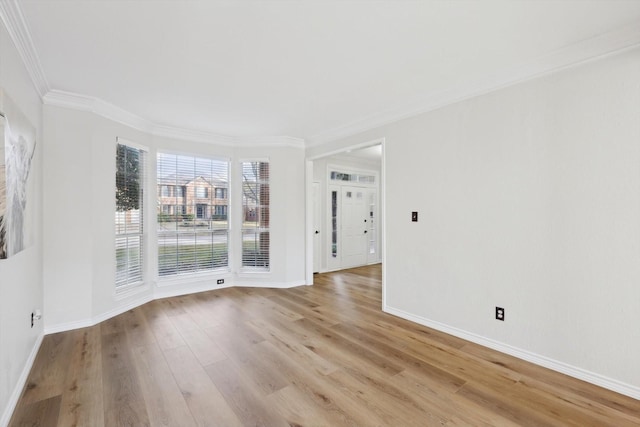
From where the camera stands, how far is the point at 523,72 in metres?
2.51

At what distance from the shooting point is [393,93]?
3117 millimetres

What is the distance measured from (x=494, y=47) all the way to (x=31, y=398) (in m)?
4.31

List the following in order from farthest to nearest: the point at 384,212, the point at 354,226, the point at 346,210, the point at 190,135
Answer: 1. the point at 354,226
2. the point at 346,210
3. the point at 190,135
4. the point at 384,212

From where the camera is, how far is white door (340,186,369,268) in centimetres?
658

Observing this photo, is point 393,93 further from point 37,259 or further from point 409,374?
point 37,259

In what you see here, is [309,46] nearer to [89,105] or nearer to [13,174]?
[13,174]

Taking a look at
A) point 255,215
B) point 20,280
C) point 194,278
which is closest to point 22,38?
point 20,280

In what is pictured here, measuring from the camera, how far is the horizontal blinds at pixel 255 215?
16.3 ft

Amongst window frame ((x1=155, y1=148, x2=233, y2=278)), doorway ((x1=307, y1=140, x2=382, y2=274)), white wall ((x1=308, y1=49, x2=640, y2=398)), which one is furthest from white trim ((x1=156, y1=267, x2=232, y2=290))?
white wall ((x1=308, y1=49, x2=640, y2=398))

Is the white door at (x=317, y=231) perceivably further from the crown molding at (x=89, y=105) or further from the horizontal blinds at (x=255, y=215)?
the crown molding at (x=89, y=105)

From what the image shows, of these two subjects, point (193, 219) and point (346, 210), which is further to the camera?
point (346, 210)

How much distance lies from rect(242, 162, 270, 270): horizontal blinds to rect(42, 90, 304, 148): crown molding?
41 cm

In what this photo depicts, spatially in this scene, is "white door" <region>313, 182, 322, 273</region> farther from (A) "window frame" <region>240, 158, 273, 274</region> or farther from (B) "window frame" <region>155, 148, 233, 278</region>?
(B) "window frame" <region>155, 148, 233, 278</region>

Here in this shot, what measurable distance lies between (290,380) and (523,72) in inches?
128
